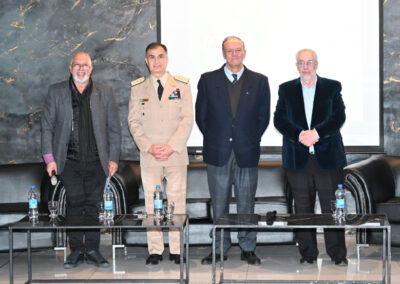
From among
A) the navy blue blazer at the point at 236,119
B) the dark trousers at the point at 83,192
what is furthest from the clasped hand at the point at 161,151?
the dark trousers at the point at 83,192

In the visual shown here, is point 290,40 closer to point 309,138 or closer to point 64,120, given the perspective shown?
point 309,138

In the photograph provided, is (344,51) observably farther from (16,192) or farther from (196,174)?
(16,192)

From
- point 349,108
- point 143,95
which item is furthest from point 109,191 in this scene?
point 349,108

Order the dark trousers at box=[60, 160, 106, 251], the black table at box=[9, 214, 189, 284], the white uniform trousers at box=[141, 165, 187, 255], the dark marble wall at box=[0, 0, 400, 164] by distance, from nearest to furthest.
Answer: the black table at box=[9, 214, 189, 284] → the dark trousers at box=[60, 160, 106, 251] → the white uniform trousers at box=[141, 165, 187, 255] → the dark marble wall at box=[0, 0, 400, 164]

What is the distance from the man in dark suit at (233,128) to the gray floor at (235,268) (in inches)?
8.7

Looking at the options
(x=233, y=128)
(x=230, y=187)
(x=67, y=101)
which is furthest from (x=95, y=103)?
(x=230, y=187)

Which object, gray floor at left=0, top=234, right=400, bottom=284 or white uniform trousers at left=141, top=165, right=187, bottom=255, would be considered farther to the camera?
white uniform trousers at left=141, top=165, right=187, bottom=255

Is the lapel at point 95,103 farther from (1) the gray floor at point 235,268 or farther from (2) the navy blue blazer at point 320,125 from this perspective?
(2) the navy blue blazer at point 320,125

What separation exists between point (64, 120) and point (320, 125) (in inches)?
76.2

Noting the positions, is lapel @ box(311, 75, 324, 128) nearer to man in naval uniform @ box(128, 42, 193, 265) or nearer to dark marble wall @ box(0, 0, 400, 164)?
man in naval uniform @ box(128, 42, 193, 265)

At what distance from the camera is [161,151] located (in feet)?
15.9

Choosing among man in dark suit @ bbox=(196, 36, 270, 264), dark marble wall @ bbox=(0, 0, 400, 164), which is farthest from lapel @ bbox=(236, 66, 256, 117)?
dark marble wall @ bbox=(0, 0, 400, 164)

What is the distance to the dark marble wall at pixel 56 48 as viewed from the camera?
616 cm

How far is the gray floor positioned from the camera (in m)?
4.59
